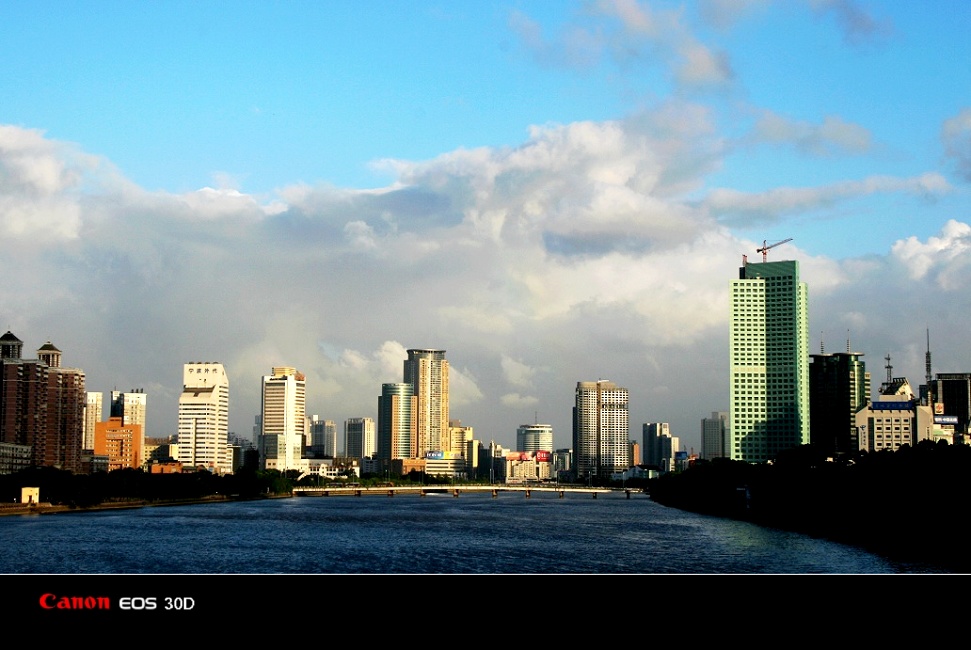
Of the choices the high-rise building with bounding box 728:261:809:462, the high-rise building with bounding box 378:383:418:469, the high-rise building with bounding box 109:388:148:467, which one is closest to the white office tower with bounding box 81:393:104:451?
the high-rise building with bounding box 109:388:148:467

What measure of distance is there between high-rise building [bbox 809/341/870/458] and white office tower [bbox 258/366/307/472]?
5462 cm

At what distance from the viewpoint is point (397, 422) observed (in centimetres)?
13812

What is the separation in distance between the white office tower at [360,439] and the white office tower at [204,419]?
169 ft

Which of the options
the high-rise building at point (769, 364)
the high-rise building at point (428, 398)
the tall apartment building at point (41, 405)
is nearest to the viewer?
the tall apartment building at point (41, 405)

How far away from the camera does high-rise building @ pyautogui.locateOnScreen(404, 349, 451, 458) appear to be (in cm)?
13962

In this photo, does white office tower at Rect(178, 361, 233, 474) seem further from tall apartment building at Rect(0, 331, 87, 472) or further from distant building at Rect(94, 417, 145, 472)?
tall apartment building at Rect(0, 331, 87, 472)

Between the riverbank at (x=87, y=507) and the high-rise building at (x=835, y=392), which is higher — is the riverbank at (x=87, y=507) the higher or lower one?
the lower one

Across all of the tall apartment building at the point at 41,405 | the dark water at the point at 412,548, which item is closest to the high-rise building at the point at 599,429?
the tall apartment building at the point at 41,405

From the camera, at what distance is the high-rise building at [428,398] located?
140m

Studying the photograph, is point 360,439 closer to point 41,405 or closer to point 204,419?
point 204,419

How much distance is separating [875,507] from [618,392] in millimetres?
122865

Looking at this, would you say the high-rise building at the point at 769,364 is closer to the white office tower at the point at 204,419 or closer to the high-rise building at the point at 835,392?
the high-rise building at the point at 835,392
